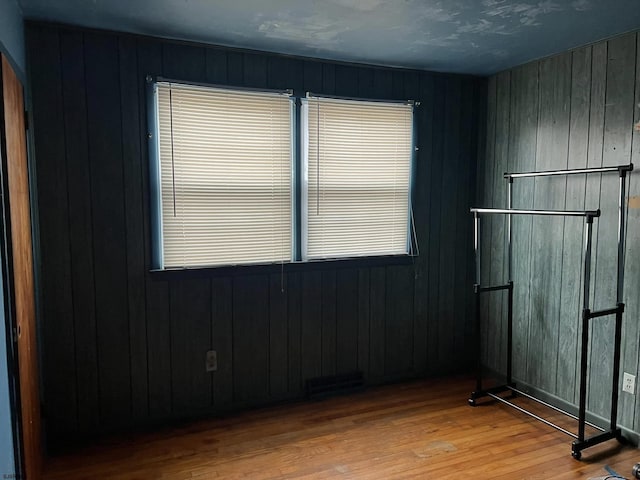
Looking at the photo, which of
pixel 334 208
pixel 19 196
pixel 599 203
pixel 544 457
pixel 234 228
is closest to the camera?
pixel 19 196

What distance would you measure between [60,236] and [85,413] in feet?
3.47

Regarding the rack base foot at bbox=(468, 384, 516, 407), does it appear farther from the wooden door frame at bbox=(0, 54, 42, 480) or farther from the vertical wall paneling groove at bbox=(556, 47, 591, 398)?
the wooden door frame at bbox=(0, 54, 42, 480)

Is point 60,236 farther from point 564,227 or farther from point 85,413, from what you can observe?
point 564,227

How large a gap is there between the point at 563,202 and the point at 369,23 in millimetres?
1720

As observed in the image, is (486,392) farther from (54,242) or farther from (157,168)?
(54,242)

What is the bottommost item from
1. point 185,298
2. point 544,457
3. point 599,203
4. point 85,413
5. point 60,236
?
point 544,457

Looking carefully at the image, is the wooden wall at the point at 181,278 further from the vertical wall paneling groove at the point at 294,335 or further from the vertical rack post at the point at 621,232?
the vertical rack post at the point at 621,232

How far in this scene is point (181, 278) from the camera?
116 inches

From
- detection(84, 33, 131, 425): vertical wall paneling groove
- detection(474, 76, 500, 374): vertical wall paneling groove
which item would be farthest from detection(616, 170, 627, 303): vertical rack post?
detection(84, 33, 131, 425): vertical wall paneling groove

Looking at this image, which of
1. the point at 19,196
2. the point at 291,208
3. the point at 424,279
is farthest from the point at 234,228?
the point at 424,279

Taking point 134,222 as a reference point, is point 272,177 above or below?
above

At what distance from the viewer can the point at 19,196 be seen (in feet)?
6.88

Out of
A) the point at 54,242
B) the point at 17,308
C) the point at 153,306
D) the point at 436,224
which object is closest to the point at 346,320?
the point at 436,224

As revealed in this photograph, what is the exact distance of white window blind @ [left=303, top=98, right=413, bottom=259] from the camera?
325 cm
